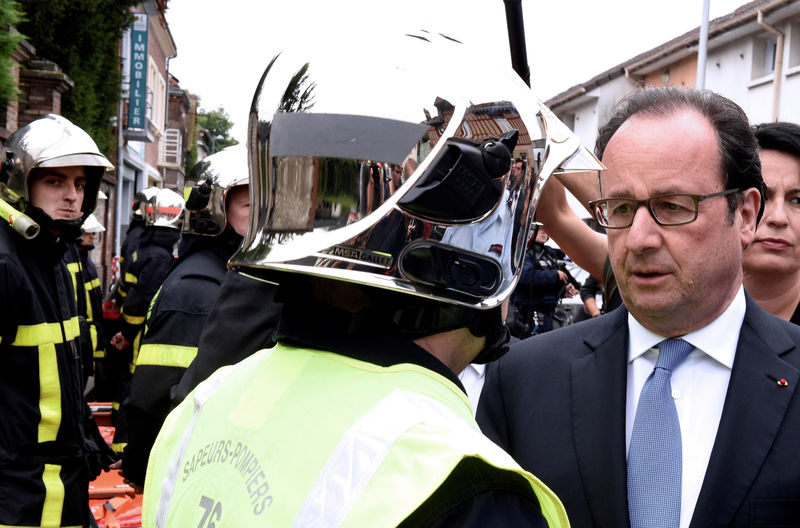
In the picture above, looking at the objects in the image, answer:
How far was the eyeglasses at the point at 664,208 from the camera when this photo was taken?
6.75 ft

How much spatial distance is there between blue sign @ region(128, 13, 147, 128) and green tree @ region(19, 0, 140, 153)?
6.42 meters

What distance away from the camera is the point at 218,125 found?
3238 inches

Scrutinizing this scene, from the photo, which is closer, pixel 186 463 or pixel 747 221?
pixel 186 463

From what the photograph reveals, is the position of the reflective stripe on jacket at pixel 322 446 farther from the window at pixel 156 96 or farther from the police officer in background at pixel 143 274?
the window at pixel 156 96

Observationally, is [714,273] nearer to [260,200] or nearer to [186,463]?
[260,200]

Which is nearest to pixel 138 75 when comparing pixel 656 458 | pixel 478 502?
pixel 656 458

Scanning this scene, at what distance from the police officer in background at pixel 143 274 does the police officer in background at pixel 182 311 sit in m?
2.92

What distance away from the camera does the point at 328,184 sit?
145 cm

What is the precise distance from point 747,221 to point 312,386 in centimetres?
142

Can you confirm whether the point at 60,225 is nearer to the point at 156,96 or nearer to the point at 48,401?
the point at 48,401

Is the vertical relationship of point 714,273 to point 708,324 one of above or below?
above

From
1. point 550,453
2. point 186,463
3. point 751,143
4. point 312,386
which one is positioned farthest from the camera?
point 751,143

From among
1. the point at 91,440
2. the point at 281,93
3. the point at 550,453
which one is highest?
the point at 281,93

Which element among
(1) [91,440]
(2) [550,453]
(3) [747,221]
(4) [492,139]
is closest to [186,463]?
(4) [492,139]
